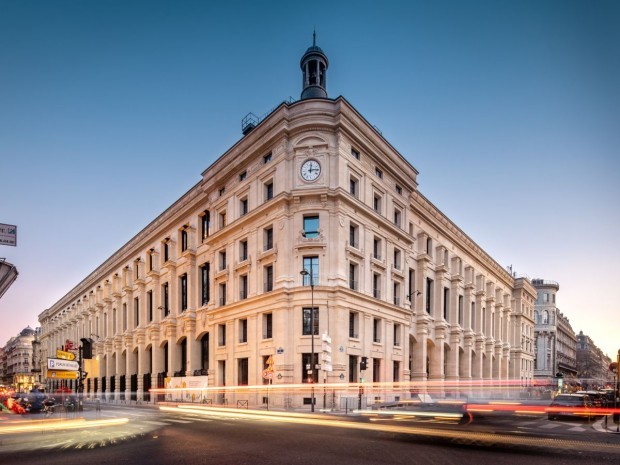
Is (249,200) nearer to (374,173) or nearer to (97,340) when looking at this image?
(374,173)

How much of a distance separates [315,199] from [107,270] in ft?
169

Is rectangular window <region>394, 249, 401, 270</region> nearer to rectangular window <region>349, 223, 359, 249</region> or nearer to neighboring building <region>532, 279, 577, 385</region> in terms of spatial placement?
rectangular window <region>349, 223, 359, 249</region>

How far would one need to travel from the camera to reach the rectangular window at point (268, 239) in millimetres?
37500

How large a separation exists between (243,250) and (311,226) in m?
8.80

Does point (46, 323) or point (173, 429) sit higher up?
point (173, 429)

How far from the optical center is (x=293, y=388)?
31906 millimetres

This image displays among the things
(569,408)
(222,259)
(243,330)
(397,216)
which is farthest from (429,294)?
(569,408)

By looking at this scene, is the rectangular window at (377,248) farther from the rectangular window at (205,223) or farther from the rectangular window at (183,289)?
the rectangular window at (183,289)

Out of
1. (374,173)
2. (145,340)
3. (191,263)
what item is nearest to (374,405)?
(374,173)

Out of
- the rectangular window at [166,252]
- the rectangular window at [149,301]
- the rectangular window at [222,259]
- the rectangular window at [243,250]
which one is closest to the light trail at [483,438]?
the rectangular window at [243,250]

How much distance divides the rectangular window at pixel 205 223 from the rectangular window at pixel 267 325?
48.1ft

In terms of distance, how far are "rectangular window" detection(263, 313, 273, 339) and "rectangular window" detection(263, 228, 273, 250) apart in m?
5.76

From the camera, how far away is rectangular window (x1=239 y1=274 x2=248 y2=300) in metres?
39.2

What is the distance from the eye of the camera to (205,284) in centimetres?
4659
